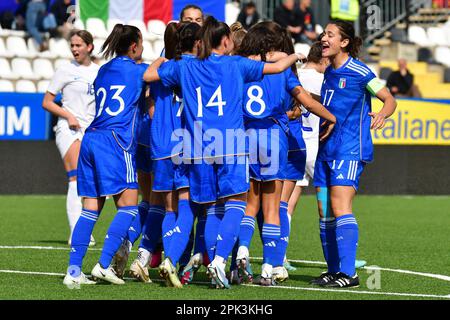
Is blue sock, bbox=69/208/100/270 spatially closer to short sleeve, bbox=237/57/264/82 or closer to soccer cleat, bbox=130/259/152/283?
soccer cleat, bbox=130/259/152/283

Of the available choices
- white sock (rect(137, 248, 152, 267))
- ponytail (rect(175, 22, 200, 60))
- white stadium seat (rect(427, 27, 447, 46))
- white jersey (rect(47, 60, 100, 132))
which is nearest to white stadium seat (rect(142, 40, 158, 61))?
white stadium seat (rect(427, 27, 447, 46))

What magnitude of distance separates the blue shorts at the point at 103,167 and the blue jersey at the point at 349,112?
159 centimetres

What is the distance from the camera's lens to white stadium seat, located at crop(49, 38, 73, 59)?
914 inches

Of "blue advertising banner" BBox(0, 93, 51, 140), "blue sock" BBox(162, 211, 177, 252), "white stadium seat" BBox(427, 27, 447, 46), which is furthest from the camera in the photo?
"white stadium seat" BBox(427, 27, 447, 46)

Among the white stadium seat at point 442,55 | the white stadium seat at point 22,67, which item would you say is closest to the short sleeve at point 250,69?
the white stadium seat at point 22,67

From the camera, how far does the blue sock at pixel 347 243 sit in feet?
28.6

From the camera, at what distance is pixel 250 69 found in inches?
328

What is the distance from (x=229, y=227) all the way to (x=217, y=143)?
2.12ft

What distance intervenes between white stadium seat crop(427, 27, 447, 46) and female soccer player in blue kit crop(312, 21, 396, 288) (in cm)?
Answer: 1886

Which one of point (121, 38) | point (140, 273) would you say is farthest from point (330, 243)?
point (121, 38)

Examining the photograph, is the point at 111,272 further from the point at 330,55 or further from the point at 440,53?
the point at 440,53

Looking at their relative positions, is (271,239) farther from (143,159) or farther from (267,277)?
(143,159)

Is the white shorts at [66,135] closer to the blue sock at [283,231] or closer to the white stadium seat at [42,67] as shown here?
the blue sock at [283,231]
